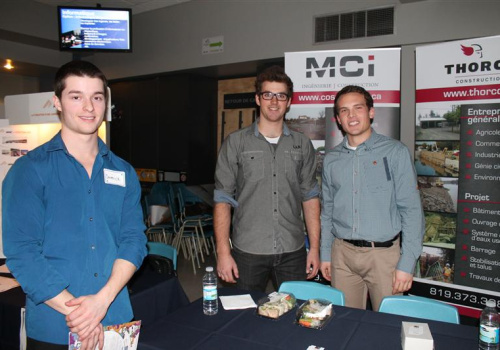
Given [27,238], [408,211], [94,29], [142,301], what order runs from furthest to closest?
[94,29] → [142,301] → [408,211] → [27,238]

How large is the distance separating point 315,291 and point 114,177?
1.22 meters

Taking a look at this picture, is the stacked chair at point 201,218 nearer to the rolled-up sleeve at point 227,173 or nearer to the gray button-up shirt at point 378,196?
the rolled-up sleeve at point 227,173

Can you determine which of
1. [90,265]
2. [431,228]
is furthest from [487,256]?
[90,265]

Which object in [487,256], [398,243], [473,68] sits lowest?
[487,256]

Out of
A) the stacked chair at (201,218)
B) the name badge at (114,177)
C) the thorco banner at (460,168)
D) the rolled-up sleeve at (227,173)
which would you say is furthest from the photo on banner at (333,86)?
the stacked chair at (201,218)

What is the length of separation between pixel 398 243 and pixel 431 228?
34.9 inches

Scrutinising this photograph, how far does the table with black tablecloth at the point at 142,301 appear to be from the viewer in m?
2.13

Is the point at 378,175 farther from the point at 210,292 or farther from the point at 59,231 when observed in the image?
the point at 59,231

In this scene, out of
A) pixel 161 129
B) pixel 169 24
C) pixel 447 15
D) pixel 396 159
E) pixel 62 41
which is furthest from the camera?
pixel 161 129

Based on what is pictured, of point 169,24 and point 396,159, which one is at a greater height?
point 169,24

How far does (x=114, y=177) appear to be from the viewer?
154 cm

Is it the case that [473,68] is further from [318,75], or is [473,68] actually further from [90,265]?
[90,265]

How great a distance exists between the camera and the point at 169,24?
625 cm

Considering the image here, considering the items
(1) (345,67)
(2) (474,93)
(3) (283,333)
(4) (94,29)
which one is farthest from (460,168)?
(4) (94,29)
